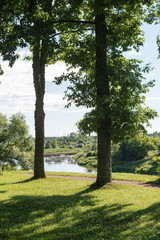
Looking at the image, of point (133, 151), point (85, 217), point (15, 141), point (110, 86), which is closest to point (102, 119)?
point (110, 86)

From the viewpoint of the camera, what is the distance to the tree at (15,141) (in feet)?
118

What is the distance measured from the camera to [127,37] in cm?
1342

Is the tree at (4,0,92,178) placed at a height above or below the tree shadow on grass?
above

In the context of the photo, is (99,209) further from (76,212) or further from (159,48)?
(159,48)

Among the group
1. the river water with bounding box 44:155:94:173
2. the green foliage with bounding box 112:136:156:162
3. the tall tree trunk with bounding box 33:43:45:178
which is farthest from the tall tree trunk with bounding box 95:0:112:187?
the green foliage with bounding box 112:136:156:162

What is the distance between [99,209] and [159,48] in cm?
760

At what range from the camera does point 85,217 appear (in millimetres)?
8109

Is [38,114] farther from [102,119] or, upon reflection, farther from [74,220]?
[74,220]

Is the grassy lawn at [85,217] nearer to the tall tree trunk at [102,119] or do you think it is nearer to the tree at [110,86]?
the tall tree trunk at [102,119]

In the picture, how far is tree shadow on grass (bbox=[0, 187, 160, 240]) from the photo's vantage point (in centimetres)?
649

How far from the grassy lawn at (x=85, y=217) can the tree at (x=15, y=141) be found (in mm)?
25804

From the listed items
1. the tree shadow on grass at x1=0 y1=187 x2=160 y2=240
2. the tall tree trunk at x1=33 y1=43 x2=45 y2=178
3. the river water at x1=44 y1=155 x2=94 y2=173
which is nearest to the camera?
the tree shadow on grass at x1=0 y1=187 x2=160 y2=240

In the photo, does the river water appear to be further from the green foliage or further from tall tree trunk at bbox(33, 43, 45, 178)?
tall tree trunk at bbox(33, 43, 45, 178)

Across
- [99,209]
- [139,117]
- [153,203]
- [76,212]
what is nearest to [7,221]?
[76,212]
